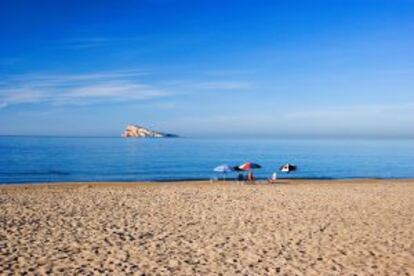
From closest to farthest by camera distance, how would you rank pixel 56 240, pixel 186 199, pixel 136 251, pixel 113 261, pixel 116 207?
pixel 113 261 → pixel 136 251 → pixel 56 240 → pixel 116 207 → pixel 186 199

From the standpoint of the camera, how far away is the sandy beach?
9469mm

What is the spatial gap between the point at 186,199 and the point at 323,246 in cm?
978

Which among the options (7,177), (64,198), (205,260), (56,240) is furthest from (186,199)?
(7,177)

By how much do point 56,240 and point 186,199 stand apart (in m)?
9.10

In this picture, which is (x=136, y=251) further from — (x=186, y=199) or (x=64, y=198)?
(x=64, y=198)

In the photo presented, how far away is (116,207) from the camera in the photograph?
698 inches

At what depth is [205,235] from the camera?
1254 cm

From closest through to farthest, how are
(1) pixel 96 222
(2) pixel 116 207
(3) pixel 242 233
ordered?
(3) pixel 242 233, (1) pixel 96 222, (2) pixel 116 207

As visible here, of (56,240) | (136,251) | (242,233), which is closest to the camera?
(136,251)

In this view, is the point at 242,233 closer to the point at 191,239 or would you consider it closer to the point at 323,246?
the point at 191,239

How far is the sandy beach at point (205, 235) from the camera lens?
9469 millimetres

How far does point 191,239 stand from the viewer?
12062 mm

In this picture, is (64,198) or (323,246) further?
(64,198)

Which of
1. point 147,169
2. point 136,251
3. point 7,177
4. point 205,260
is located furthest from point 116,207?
point 147,169
